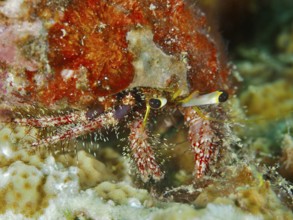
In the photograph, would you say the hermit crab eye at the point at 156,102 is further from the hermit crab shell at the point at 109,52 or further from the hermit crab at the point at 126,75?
the hermit crab shell at the point at 109,52

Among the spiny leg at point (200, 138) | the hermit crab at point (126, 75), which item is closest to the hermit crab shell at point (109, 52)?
the hermit crab at point (126, 75)

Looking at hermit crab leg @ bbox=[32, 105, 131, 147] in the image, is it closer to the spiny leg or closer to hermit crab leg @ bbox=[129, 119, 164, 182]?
hermit crab leg @ bbox=[129, 119, 164, 182]

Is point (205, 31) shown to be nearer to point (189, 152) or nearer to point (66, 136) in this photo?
point (189, 152)

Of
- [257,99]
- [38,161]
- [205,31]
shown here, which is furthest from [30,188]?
[257,99]

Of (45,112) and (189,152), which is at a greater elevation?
(45,112)

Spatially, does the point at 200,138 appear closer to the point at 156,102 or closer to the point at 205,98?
the point at 205,98
